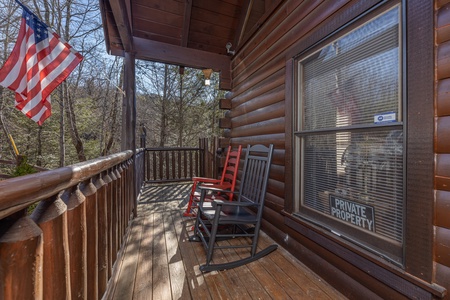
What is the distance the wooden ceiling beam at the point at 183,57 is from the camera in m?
3.07

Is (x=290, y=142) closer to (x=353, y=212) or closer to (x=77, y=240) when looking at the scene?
(x=353, y=212)

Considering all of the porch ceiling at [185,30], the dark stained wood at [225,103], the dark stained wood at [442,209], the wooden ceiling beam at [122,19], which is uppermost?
the porch ceiling at [185,30]

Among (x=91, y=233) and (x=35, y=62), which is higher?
(x=35, y=62)

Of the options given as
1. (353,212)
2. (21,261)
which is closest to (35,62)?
(21,261)

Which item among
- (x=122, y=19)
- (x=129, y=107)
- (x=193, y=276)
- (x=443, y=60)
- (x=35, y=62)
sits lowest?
(x=193, y=276)

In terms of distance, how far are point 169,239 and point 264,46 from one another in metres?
2.52

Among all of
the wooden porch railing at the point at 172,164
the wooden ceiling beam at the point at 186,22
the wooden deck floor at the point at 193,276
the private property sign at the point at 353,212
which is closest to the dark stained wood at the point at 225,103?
the wooden ceiling beam at the point at 186,22

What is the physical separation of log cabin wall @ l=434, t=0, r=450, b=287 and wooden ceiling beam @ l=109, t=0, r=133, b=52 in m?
2.43

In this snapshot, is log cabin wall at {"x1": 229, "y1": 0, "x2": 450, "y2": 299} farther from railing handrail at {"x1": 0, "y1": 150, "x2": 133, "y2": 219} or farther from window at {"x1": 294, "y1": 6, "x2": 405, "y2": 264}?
railing handrail at {"x1": 0, "y1": 150, "x2": 133, "y2": 219}

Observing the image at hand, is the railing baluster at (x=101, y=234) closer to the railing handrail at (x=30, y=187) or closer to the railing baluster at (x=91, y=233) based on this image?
the railing baluster at (x=91, y=233)

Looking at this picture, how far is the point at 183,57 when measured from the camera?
3316 mm

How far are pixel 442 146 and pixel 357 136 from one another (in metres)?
0.45

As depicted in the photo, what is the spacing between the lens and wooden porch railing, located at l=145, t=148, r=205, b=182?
5.20 meters

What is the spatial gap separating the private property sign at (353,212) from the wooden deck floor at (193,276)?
1.76 feet
